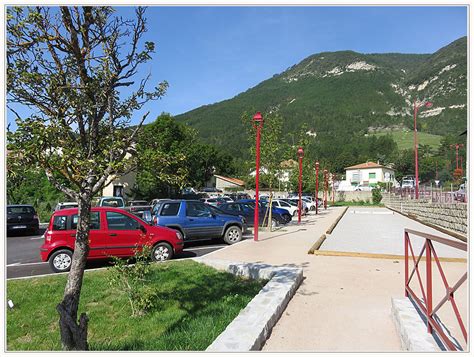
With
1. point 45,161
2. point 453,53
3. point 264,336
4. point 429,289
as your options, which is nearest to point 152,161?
point 45,161

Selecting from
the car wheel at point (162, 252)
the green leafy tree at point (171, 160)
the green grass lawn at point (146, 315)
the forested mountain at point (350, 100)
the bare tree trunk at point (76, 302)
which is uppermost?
the forested mountain at point (350, 100)

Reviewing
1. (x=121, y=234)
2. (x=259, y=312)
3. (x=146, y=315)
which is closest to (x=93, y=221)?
(x=121, y=234)

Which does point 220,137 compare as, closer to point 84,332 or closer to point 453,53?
point 453,53

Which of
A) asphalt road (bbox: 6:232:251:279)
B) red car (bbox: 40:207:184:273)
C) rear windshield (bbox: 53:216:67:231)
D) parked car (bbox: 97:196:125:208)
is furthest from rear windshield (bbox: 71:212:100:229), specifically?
parked car (bbox: 97:196:125:208)

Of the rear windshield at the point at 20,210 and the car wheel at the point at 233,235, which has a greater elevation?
the rear windshield at the point at 20,210

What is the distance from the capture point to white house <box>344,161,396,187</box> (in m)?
83.7

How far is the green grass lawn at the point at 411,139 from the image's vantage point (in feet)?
332

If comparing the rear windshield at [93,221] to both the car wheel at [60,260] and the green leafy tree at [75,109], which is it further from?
the green leafy tree at [75,109]

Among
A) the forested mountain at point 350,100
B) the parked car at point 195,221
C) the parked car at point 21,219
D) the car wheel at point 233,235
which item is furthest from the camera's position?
the forested mountain at point 350,100

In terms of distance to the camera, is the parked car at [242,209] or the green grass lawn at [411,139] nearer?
the parked car at [242,209]

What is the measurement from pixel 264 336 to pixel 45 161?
2.87 m

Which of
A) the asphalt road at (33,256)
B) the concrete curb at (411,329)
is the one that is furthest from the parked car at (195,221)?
the concrete curb at (411,329)

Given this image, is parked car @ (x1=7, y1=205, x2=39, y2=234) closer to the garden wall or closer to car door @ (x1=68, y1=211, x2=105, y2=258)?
car door @ (x1=68, y1=211, x2=105, y2=258)

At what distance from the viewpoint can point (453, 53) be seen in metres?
109
